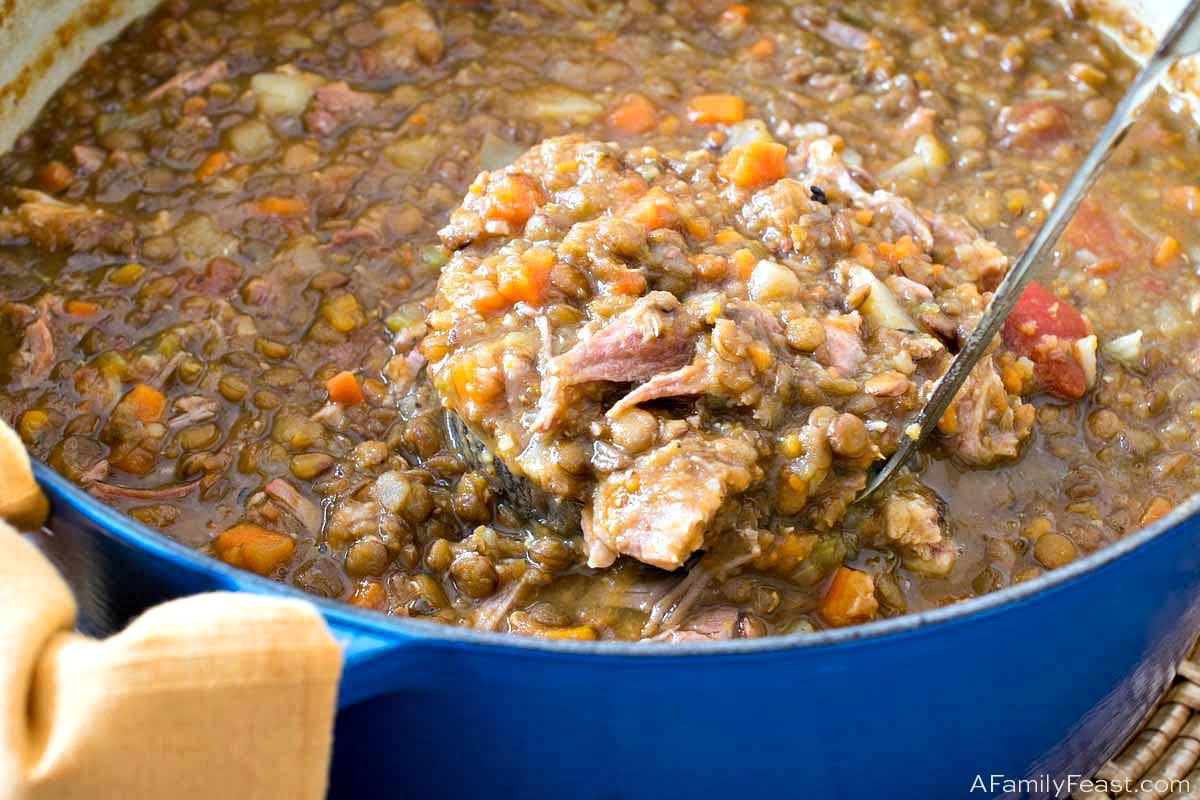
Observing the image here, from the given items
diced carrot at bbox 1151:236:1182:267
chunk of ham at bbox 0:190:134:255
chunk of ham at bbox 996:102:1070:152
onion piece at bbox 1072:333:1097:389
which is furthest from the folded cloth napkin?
chunk of ham at bbox 996:102:1070:152

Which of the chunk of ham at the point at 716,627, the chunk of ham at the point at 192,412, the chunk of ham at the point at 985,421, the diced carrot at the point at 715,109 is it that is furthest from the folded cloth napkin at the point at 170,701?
the diced carrot at the point at 715,109

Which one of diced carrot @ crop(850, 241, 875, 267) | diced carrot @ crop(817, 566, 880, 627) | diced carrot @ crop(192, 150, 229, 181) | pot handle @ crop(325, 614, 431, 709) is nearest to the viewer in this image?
pot handle @ crop(325, 614, 431, 709)

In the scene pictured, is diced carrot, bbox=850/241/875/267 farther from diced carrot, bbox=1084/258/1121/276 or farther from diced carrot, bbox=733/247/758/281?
diced carrot, bbox=1084/258/1121/276

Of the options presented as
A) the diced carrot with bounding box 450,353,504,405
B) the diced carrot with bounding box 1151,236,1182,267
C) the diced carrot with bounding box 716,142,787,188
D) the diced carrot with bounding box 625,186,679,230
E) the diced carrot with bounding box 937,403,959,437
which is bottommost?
the diced carrot with bounding box 450,353,504,405

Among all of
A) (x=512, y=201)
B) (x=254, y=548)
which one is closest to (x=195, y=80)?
(x=512, y=201)

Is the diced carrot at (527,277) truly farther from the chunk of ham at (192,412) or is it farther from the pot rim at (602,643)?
the pot rim at (602,643)

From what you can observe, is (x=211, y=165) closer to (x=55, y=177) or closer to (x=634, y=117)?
(x=55, y=177)
